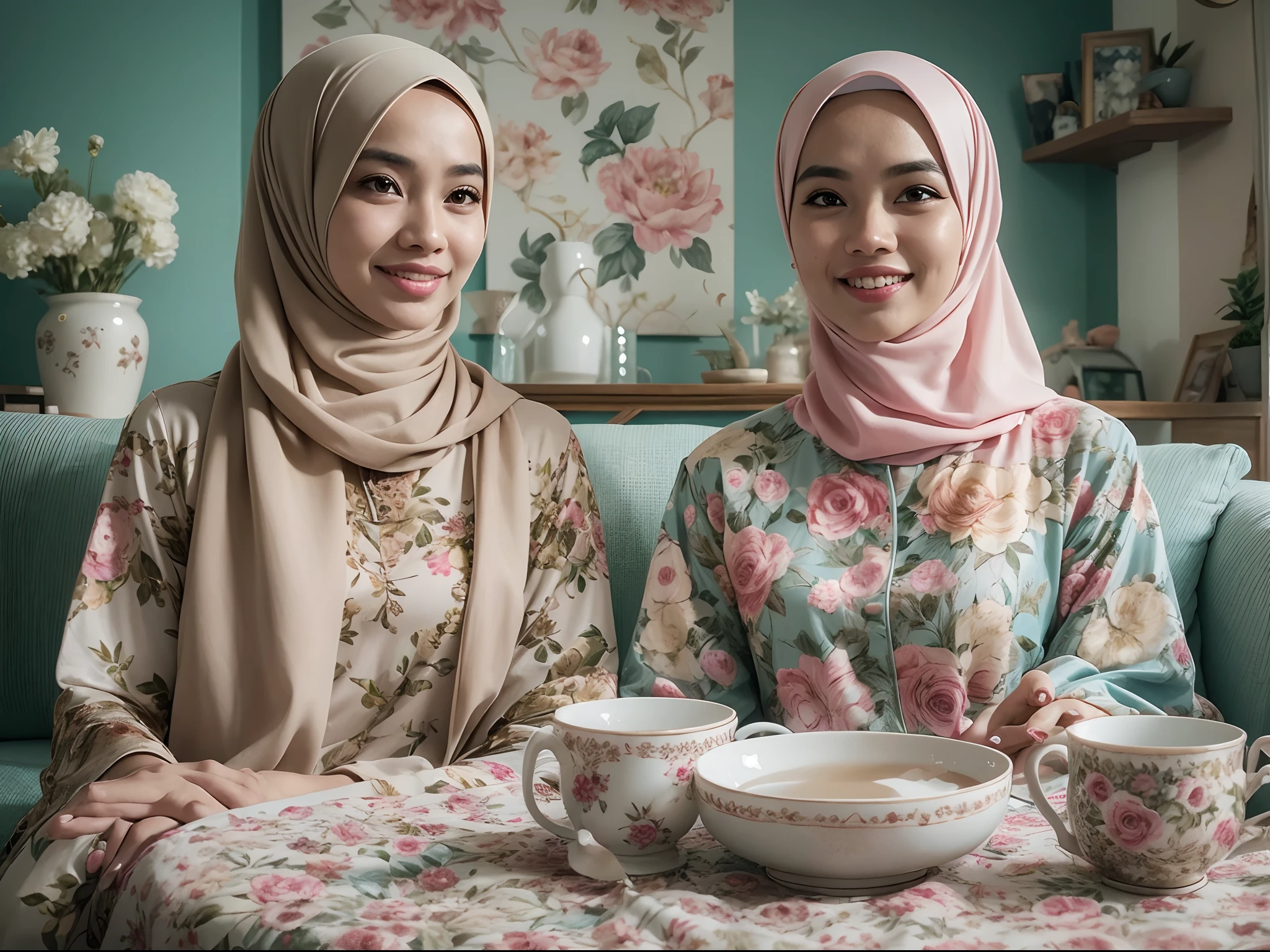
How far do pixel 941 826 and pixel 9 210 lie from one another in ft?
9.76

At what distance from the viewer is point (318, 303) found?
139cm

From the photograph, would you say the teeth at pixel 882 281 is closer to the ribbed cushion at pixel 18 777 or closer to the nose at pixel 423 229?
the nose at pixel 423 229

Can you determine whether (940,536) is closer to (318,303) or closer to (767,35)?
(318,303)

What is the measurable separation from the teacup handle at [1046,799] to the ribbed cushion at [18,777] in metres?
1.31

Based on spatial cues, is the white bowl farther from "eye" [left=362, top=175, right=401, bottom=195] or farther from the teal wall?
the teal wall

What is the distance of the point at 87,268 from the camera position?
2.50m

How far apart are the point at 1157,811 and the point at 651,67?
3133 millimetres

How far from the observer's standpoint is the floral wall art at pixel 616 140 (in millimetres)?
3320

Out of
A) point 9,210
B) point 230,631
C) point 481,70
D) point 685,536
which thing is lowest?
point 230,631

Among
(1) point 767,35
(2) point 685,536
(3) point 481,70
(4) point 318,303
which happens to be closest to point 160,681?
(4) point 318,303

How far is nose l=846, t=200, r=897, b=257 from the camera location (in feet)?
3.93

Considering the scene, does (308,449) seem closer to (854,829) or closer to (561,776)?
(561,776)

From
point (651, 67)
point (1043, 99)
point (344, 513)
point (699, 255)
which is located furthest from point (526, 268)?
point (344, 513)

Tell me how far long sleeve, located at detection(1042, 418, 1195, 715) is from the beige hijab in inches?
25.6
